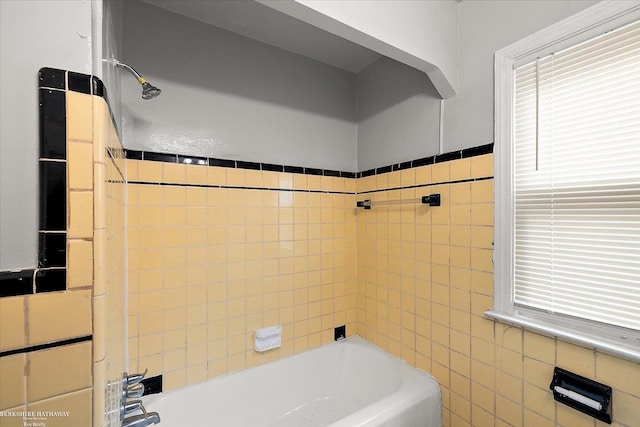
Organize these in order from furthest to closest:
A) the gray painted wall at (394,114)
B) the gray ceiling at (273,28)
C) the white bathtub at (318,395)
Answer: the gray painted wall at (394,114)
the gray ceiling at (273,28)
the white bathtub at (318,395)

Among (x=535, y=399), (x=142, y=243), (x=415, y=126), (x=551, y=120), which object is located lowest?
(x=535, y=399)

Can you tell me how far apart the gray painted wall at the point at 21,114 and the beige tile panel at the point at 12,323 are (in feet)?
0.23

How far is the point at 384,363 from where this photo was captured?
5.91 feet

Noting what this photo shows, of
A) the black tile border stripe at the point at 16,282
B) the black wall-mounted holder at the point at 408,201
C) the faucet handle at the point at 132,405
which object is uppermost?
the black wall-mounted holder at the point at 408,201

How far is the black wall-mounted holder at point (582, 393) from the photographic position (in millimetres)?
954

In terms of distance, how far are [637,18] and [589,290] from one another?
99cm

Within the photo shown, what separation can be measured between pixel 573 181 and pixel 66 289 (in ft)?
5.51

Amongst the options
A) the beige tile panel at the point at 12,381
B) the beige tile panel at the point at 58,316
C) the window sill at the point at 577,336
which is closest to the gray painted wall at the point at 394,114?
the window sill at the point at 577,336

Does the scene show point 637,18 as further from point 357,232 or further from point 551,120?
point 357,232

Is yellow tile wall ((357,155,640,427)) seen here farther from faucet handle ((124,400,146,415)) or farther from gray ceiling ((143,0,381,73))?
faucet handle ((124,400,146,415))

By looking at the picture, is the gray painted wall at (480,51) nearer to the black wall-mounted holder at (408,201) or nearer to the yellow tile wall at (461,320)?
the yellow tile wall at (461,320)

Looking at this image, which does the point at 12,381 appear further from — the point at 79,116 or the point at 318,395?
the point at 318,395

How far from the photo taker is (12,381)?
1.75 feet

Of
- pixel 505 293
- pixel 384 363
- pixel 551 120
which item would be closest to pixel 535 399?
pixel 505 293
